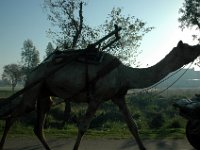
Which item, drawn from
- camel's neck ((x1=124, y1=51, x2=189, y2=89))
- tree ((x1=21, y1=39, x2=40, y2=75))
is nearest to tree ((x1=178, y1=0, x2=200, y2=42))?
camel's neck ((x1=124, y1=51, x2=189, y2=89))

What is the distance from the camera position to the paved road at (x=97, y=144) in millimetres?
10422

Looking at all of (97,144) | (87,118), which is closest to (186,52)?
(87,118)

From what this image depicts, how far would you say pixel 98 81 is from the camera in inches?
335

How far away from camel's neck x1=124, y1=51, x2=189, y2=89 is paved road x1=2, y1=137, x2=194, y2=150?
7.37 feet

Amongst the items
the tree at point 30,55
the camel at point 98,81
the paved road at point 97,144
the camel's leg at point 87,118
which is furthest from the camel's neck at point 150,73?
the tree at point 30,55

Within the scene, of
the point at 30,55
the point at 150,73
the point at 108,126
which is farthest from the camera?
the point at 30,55

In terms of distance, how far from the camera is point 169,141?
467 inches

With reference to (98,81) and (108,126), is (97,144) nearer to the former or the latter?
(98,81)

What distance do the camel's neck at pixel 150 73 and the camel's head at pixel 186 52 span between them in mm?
150

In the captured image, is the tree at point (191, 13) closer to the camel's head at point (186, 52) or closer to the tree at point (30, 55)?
the camel's head at point (186, 52)

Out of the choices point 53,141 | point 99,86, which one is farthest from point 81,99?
point 53,141

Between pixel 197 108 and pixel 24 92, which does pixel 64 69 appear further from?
pixel 197 108

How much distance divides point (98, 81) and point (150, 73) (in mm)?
1199

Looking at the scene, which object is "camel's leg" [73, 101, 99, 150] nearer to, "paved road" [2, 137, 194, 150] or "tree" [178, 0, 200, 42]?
"paved road" [2, 137, 194, 150]
